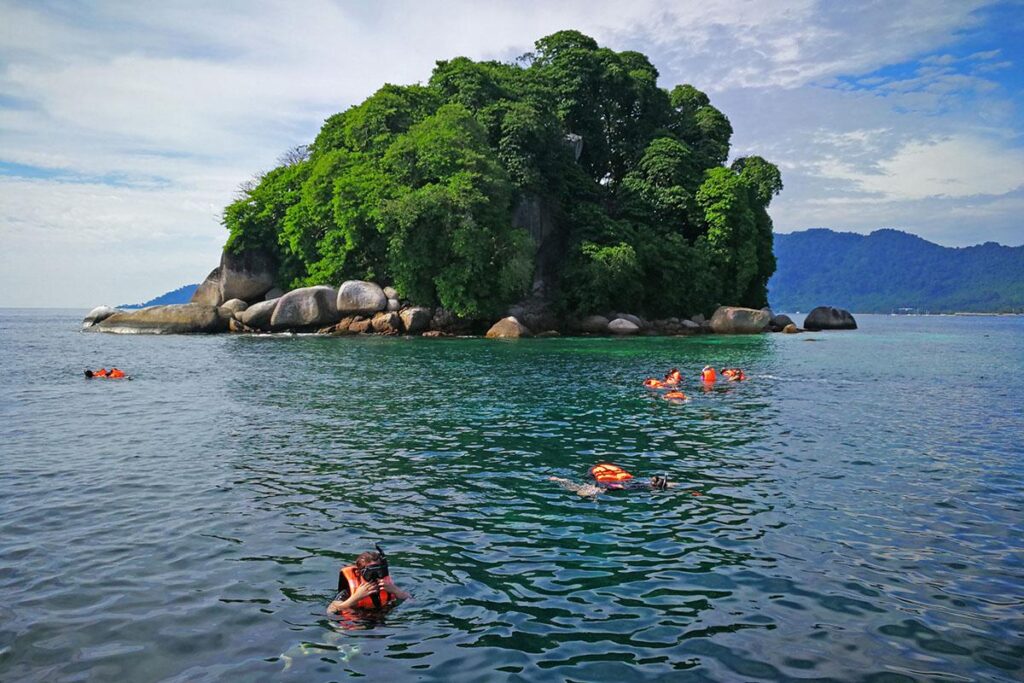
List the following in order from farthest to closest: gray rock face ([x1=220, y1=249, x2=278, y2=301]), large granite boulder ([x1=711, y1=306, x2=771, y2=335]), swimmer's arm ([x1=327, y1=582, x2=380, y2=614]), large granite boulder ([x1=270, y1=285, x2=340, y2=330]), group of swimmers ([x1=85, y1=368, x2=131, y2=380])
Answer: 1. large granite boulder ([x1=711, y1=306, x2=771, y2=335])
2. gray rock face ([x1=220, y1=249, x2=278, y2=301])
3. large granite boulder ([x1=270, y1=285, x2=340, y2=330])
4. group of swimmers ([x1=85, y1=368, x2=131, y2=380])
5. swimmer's arm ([x1=327, y1=582, x2=380, y2=614])

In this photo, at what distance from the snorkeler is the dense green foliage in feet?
139

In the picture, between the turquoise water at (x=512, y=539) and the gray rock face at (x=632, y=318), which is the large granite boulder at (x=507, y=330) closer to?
the gray rock face at (x=632, y=318)

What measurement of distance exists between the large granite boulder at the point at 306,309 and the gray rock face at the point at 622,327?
981 inches

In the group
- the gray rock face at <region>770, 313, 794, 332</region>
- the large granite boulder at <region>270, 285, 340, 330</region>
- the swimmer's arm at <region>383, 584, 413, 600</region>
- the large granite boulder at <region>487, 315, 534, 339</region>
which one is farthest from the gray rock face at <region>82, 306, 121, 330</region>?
the swimmer's arm at <region>383, 584, 413, 600</region>

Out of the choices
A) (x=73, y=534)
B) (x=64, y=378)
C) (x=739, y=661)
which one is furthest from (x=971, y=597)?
(x=64, y=378)

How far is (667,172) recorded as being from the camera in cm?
6944

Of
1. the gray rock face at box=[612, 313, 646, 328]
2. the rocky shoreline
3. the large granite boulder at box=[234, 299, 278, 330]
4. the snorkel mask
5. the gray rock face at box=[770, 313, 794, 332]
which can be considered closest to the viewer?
the snorkel mask

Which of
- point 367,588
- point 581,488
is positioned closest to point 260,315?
point 581,488

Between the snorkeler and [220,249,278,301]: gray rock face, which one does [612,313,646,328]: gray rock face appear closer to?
[220,249,278,301]: gray rock face

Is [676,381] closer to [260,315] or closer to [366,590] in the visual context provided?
[366,590]

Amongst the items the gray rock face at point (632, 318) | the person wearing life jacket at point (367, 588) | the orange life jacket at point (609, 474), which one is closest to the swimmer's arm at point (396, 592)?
the person wearing life jacket at point (367, 588)

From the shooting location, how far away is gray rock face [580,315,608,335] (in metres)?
63.0

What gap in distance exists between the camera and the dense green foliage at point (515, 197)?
56219 millimetres

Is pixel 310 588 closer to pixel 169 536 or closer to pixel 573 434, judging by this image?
pixel 169 536
